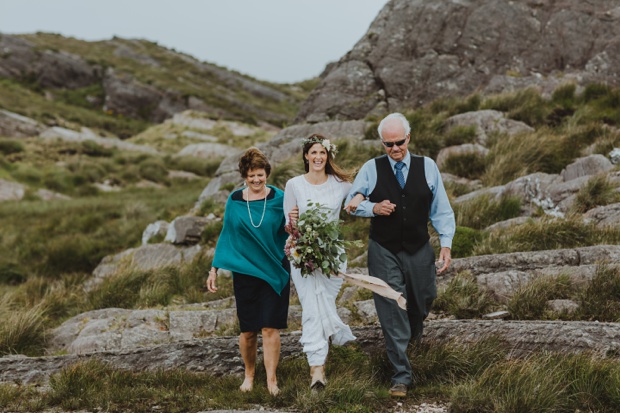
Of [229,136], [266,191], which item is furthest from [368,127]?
[229,136]

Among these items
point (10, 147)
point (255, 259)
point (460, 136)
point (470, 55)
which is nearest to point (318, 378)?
point (255, 259)

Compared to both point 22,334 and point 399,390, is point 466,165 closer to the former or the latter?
point 399,390

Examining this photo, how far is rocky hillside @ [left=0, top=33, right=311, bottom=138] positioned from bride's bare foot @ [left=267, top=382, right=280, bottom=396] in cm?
4273

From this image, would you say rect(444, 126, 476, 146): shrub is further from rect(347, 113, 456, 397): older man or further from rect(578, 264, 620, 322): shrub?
rect(347, 113, 456, 397): older man

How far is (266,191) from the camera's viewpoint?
5730 millimetres

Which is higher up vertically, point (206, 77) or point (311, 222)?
point (206, 77)

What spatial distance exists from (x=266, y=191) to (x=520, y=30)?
47.2ft

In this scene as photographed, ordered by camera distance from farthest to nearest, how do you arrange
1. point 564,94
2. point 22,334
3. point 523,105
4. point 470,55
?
point 470,55 < point 564,94 < point 523,105 < point 22,334

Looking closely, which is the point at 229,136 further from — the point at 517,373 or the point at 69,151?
the point at 517,373

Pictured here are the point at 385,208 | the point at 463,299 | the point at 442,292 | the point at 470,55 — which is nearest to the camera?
the point at 385,208

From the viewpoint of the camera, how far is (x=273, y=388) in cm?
506

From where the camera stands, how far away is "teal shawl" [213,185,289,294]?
18.0ft

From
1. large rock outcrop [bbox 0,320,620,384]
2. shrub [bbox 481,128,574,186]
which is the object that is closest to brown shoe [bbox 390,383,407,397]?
large rock outcrop [bbox 0,320,620,384]

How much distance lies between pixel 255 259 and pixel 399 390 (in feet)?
5.54
